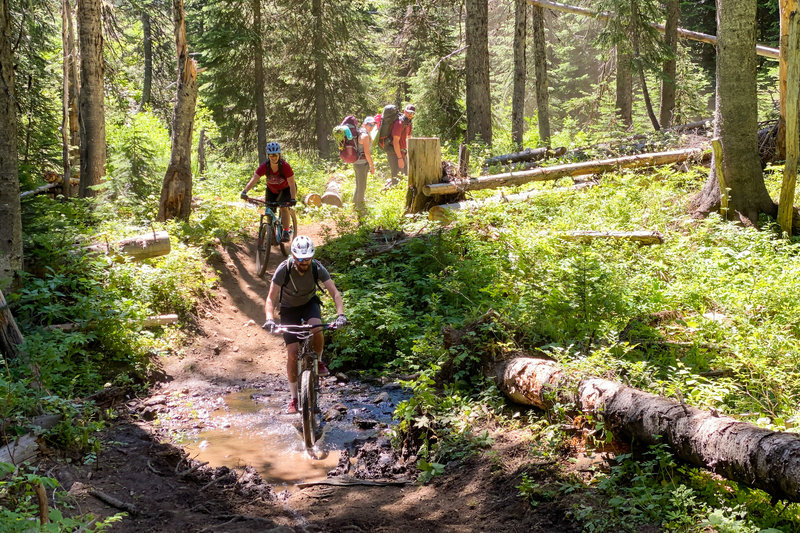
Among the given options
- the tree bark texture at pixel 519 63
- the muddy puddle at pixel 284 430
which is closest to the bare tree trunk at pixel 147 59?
the tree bark texture at pixel 519 63

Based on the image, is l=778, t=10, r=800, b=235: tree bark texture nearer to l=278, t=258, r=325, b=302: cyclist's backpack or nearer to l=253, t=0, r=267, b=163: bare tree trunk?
l=278, t=258, r=325, b=302: cyclist's backpack

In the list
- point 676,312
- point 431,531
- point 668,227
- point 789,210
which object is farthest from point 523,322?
point 789,210

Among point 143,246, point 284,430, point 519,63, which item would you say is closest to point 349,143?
point 143,246

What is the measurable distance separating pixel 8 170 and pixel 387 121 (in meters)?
10.3

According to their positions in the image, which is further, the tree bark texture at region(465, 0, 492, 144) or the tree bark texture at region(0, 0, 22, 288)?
the tree bark texture at region(465, 0, 492, 144)

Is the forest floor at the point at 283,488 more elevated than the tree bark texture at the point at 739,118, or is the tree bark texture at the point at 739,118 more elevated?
the tree bark texture at the point at 739,118

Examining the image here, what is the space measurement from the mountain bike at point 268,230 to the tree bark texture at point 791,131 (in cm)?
876

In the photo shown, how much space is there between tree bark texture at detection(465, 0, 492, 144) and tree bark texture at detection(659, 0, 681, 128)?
5477mm

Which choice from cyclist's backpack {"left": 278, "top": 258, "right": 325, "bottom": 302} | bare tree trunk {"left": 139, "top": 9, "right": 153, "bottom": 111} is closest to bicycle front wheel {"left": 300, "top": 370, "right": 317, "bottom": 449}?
cyclist's backpack {"left": 278, "top": 258, "right": 325, "bottom": 302}

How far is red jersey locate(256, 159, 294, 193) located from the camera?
11.7 metres

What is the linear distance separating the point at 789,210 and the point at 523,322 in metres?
5.98

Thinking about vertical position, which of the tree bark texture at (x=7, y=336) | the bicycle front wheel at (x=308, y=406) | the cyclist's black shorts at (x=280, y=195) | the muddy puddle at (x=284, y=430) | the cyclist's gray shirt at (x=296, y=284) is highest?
the cyclist's black shorts at (x=280, y=195)

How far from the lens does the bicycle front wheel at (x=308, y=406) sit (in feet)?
22.0

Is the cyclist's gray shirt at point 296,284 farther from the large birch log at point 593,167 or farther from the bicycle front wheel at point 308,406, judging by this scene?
the large birch log at point 593,167
